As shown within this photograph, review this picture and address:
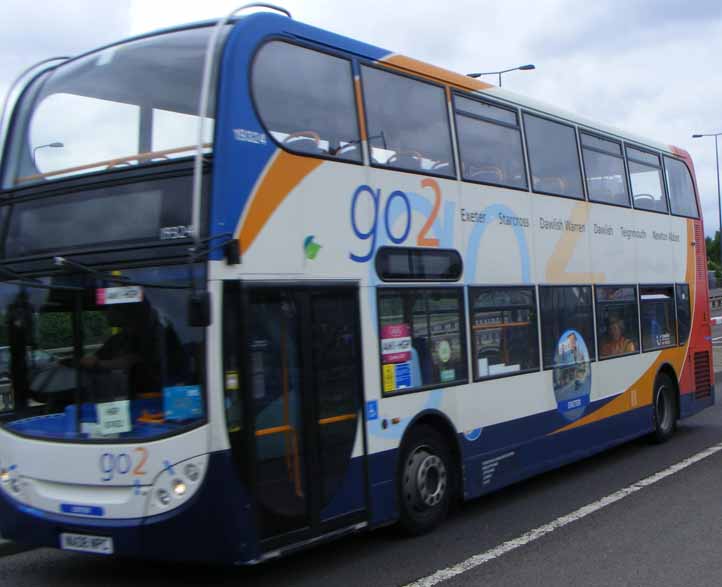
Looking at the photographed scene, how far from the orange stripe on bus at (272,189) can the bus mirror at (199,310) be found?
53cm

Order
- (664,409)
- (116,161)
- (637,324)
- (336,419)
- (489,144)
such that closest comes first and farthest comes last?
(116,161) → (336,419) → (489,144) → (637,324) → (664,409)

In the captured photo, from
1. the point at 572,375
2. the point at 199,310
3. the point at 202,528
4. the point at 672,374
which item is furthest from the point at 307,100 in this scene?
the point at 672,374

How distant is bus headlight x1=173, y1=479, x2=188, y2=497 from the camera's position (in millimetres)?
5738

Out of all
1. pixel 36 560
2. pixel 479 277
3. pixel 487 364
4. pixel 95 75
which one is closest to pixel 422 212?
pixel 479 277

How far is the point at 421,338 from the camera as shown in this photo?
25.7ft

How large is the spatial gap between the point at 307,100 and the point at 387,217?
119 centimetres

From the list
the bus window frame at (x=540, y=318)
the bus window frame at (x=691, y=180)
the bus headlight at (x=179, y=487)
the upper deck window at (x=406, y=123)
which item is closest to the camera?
the bus headlight at (x=179, y=487)

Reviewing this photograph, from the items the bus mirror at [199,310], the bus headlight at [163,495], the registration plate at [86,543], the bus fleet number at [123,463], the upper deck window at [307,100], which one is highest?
the upper deck window at [307,100]

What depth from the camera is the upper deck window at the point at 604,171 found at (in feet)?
35.6

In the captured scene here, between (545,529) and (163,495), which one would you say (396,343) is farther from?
(163,495)

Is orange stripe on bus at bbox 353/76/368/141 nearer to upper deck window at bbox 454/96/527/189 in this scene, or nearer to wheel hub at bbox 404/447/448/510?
upper deck window at bbox 454/96/527/189

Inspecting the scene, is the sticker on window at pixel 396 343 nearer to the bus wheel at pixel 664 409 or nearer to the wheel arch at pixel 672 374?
the bus wheel at pixel 664 409

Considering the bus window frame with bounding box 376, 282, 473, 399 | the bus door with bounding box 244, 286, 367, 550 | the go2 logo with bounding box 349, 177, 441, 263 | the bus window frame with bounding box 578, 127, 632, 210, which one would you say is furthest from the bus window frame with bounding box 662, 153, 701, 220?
the bus door with bounding box 244, 286, 367, 550

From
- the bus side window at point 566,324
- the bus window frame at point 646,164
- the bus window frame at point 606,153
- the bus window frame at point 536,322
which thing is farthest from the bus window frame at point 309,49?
the bus window frame at point 646,164
